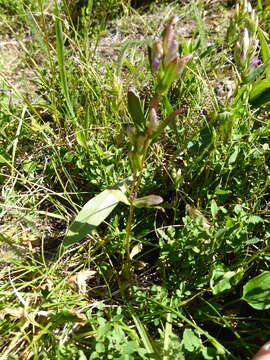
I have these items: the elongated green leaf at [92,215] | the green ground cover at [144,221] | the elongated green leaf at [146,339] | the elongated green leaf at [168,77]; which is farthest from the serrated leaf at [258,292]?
the elongated green leaf at [168,77]

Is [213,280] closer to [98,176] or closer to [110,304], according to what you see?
[110,304]

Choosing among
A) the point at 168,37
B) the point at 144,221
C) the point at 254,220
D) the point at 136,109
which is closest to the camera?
the point at 168,37

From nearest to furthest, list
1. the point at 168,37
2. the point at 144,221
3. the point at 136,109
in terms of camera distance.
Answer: the point at 168,37 → the point at 136,109 → the point at 144,221

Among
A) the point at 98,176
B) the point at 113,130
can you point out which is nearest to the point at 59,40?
the point at 113,130

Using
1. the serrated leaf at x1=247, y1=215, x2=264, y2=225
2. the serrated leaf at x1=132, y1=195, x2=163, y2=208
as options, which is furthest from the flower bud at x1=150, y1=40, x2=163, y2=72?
the serrated leaf at x1=247, y1=215, x2=264, y2=225

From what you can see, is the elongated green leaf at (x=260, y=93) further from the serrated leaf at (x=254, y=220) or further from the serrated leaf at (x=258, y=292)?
the serrated leaf at (x=258, y=292)

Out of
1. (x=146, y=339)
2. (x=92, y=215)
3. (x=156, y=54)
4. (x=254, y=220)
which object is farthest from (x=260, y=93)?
(x=146, y=339)

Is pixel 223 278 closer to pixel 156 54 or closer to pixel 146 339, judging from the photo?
pixel 146 339
